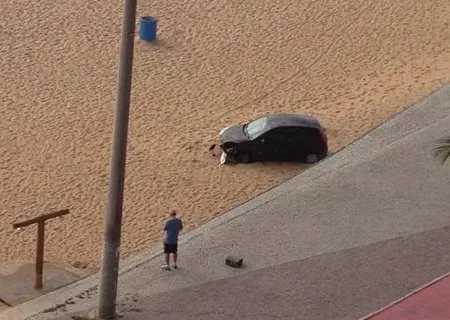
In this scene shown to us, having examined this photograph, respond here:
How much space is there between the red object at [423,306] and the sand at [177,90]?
18.4ft

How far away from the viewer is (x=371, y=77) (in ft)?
99.6

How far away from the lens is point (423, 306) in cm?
1659

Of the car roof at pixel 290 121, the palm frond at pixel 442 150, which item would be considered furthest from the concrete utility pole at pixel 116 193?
the car roof at pixel 290 121

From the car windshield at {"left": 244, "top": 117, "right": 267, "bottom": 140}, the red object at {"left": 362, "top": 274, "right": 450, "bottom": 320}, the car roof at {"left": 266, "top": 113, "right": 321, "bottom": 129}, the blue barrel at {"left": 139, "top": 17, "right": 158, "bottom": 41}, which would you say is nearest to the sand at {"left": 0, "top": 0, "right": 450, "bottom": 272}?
the blue barrel at {"left": 139, "top": 17, "right": 158, "bottom": 41}

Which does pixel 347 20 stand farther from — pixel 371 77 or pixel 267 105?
pixel 267 105

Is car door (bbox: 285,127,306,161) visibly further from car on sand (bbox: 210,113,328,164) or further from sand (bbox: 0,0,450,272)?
sand (bbox: 0,0,450,272)

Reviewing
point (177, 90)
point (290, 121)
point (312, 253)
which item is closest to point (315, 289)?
point (312, 253)

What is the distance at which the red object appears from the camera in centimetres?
1625

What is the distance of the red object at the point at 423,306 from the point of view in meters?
16.2

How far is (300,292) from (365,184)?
15.5ft

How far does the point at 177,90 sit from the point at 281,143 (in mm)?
5566

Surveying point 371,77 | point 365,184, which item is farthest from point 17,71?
point 365,184

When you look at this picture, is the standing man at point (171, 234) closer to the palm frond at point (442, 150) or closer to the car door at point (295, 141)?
the palm frond at point (442, 150)

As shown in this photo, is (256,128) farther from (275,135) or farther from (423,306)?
(423,306)
